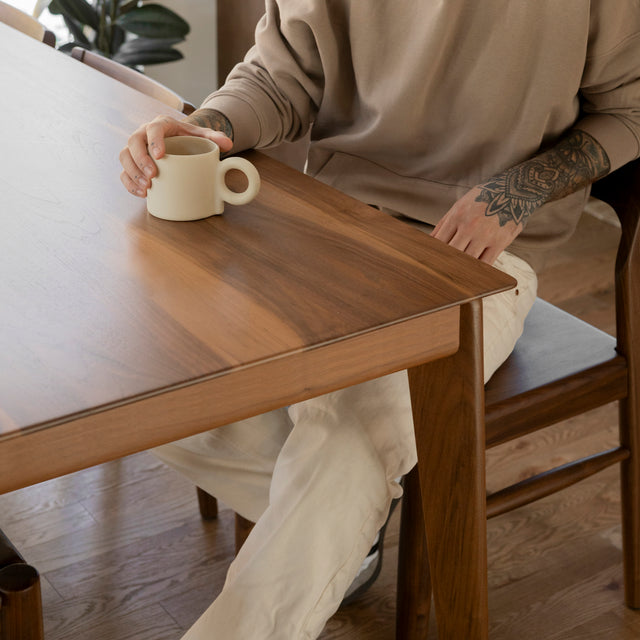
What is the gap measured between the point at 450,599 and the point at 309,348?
1.58 feet

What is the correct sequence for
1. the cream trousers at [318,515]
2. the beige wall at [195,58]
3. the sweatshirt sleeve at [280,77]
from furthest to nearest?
1. the beige wall at [195,58]
2. the sweatshirt sleeve at [280,77]
3. the cream trousers at [318,515]

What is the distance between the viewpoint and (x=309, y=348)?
0.70 meters

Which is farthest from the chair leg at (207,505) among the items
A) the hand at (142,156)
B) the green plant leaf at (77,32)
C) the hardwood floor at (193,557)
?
the green plant leaf at (77,32)

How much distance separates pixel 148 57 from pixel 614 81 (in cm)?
177

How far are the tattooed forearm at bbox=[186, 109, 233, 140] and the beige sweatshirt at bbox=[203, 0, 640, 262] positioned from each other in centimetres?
2

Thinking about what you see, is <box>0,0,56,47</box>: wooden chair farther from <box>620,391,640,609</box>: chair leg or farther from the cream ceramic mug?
<box>620,391,640,609</box>: chair leg

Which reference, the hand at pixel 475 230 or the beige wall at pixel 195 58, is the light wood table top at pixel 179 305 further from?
the beige wall at pixel 195 58

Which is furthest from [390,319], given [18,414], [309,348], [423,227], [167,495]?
[167,495]

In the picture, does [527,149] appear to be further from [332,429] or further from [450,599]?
[450,599]

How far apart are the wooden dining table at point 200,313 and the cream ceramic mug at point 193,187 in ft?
0.04

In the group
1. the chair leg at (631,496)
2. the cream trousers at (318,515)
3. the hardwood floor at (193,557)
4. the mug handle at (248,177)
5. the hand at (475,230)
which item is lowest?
the hardwood floor at (193,557)

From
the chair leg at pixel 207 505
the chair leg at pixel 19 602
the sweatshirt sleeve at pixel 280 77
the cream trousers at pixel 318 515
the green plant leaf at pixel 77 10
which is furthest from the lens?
the green plant leaf at pixel 77 10

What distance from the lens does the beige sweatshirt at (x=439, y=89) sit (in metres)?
1.21

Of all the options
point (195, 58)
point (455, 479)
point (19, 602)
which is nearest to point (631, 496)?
point (455, 479)
